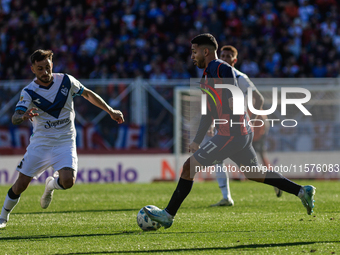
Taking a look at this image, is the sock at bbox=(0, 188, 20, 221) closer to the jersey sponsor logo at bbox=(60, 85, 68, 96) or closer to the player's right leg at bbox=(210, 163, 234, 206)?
the jersey sponsor logo at bbox=(60, 85, 68, 96)

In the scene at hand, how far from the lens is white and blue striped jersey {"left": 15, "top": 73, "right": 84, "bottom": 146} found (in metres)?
6.61

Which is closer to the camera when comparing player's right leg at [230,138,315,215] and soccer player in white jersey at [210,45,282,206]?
player's right leg at [230,138,315,215]

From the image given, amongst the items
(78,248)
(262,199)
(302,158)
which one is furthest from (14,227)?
(302,158)

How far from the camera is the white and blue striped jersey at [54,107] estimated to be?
6605 millimetres

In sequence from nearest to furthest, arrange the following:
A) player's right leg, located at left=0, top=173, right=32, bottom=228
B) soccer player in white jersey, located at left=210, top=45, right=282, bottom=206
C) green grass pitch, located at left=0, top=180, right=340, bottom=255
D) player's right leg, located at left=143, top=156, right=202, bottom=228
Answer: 1. green grass pitch, located at left=0, top=180, right=340, bottom=255
2. player's right leg, located at left=143, top=156, right=202, bottom=228
3. player's right leg, located at left=0, top=173, right=32, bottom=228
4. soccer player in white jersey, located at left=210, top=45, right=282, bottom=206

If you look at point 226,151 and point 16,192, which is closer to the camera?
point 226,151

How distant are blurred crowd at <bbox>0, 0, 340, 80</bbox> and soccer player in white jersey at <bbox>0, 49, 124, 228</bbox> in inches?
385

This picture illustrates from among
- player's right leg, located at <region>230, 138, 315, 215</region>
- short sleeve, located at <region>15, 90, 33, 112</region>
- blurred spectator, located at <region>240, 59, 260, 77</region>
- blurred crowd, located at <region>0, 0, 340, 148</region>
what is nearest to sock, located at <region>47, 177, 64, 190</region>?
short sleeve, located at <region>15, 90, 33, 112</region>

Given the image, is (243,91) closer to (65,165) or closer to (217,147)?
(217,147)

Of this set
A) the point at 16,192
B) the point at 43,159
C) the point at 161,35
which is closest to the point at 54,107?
the point at 43,159

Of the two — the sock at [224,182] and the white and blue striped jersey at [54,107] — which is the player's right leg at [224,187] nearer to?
the sock at [224,182]

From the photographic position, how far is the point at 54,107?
21.8ft

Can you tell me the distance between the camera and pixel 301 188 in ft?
20.5

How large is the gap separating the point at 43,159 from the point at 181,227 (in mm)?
1958
